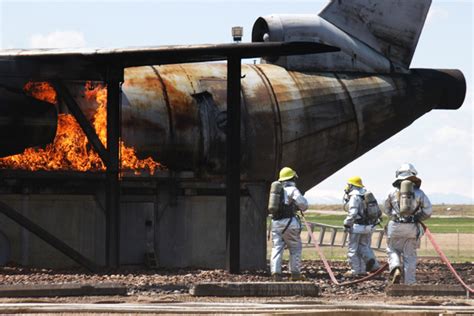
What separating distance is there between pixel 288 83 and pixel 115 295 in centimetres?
1060

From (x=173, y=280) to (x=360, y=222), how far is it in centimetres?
566

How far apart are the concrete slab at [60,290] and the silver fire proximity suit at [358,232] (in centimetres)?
881

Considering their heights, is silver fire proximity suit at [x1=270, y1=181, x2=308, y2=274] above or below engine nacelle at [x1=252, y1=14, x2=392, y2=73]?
below

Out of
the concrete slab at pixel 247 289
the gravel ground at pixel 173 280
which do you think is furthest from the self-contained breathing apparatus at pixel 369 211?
the concrete slab at pixel 247 289

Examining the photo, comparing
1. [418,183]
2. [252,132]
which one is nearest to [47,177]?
[252,132]

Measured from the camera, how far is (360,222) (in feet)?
77.7

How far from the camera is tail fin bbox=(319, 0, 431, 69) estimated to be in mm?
27094

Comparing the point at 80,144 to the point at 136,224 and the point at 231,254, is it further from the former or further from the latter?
the point at 231,254

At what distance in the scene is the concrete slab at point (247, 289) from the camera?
1547cm

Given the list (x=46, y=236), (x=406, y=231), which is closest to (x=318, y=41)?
(x=406, y=231)

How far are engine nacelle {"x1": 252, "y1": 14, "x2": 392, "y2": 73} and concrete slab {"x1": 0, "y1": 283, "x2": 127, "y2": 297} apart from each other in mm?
10405

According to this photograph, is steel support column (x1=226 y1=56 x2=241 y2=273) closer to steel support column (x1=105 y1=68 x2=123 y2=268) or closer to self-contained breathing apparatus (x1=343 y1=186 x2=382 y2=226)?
steel support column (x1=105 y1=68 x2=123 y2=268)

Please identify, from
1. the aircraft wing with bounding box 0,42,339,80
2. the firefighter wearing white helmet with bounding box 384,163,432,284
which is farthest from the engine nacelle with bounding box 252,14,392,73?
the firefighter wearing white helmet with bounding box 384,163,432,284

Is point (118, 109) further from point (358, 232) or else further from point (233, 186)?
point (358, 232)
